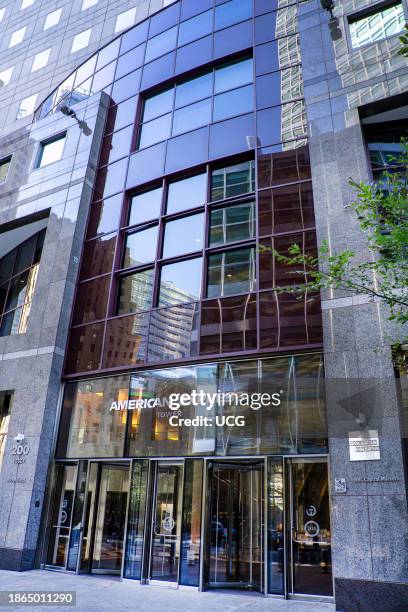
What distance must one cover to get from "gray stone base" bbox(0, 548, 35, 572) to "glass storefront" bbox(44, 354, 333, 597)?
21.3 inches

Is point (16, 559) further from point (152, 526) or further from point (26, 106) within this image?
point (26, 106)

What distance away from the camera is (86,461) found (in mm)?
13203

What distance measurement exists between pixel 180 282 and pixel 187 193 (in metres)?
3.16

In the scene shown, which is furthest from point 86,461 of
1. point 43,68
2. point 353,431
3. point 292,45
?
point 43,68

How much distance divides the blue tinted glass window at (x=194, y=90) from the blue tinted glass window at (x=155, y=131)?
778 millimetres

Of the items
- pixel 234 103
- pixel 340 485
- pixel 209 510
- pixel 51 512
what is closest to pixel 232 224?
pixel 234 103

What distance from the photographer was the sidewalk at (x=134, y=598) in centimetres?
881

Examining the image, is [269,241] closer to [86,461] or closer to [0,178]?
[86,461]

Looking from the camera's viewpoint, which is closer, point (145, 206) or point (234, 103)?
point (234, 103)

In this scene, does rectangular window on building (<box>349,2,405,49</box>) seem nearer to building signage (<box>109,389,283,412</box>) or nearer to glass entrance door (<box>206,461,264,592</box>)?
building signage (<box>109,389,283,412</box>)

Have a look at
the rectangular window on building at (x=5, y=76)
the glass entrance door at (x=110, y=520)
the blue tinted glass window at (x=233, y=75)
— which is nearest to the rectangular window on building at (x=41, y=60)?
the rectangular window on building at (x=5, y=76)

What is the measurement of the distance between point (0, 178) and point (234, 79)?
36.1 feet

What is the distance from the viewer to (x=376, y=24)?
1361 centimetres

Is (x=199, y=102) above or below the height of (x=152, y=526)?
above
